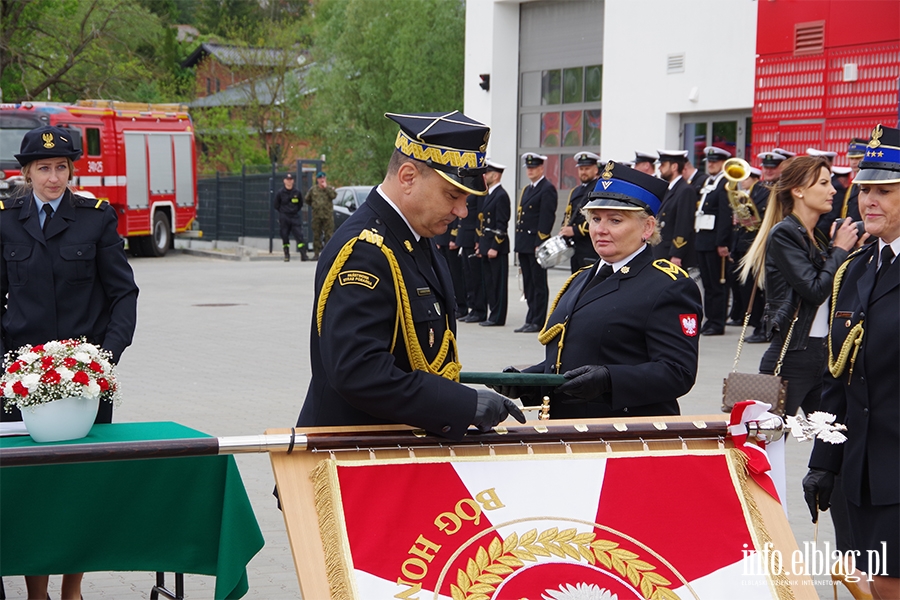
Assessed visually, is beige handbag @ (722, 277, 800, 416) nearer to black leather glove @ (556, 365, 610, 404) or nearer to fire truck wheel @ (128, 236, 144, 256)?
black leather glove @ (556, 365, 610, 404)

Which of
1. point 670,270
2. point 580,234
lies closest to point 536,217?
point 580,234

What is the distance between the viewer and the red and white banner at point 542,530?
263 cm

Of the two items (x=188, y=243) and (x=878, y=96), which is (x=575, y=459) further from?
(x=188, y=243)

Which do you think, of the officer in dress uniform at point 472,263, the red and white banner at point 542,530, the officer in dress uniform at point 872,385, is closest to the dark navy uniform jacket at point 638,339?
the officer in dress uniform at point 872,385

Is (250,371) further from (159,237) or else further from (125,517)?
(159,237)

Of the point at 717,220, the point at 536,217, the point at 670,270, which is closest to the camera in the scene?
the point at 670,270

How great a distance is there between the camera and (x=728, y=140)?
18.7 m

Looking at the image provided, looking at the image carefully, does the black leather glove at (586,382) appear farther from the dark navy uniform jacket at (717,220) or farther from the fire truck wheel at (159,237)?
the fire truck wheel at (159,237)

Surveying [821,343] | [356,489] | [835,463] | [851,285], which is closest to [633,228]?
[851,285]

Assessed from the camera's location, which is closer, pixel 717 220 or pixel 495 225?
pixel 717 220

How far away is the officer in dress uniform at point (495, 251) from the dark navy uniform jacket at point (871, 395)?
419 inches

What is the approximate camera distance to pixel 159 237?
2758cm

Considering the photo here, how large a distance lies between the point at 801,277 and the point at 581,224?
752 cm

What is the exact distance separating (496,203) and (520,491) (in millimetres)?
12029
